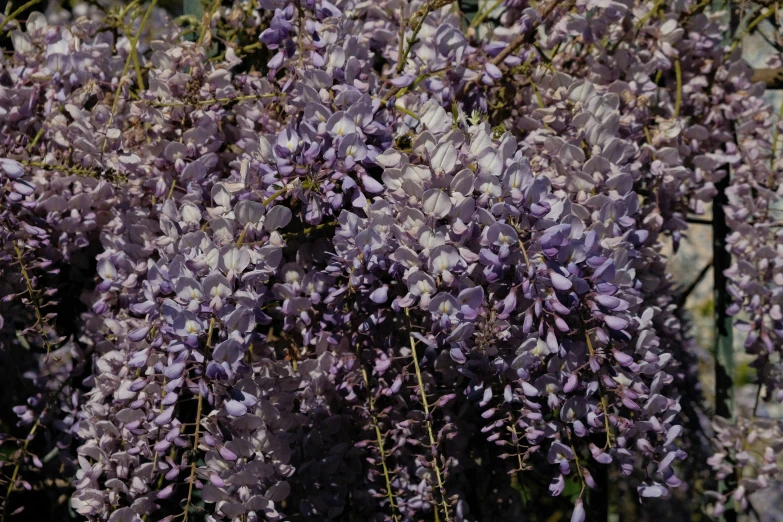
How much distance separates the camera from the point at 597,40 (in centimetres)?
152

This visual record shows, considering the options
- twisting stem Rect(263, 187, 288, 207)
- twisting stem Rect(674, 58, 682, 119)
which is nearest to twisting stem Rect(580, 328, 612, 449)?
twisting stem Rect(263, 187, 288, 207)

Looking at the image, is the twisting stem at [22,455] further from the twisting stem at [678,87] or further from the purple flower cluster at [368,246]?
the twisting stem at [678,87]

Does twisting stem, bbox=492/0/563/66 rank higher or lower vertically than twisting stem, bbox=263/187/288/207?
higher

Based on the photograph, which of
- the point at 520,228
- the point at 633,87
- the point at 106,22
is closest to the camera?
the point at 520,228

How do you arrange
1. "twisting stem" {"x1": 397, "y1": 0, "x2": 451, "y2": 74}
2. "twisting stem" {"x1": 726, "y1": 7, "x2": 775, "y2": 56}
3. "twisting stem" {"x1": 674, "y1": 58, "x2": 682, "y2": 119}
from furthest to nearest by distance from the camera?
"twisting stem" {"x1": 726, "y1": 7, "x2": 775, "y2": 56} → "twisting stem" {"x1": 674, "y1": 58, "x2": 682, "y2": 119} → "twisting stem" {"x1": 397, "y1": 0, "x2": 451, "y2": 74}

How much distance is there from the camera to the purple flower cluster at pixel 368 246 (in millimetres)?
1104

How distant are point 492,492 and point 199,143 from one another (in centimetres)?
95

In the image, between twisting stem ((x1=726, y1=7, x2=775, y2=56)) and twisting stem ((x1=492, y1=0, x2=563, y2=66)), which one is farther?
twisting stem ((x1=726, y1=7, x2=775, y2=56))

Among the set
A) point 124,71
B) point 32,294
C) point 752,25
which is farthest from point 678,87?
point 32,294

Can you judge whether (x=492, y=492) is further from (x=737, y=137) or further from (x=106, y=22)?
(x=106, y=22)

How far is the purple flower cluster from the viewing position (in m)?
1.10

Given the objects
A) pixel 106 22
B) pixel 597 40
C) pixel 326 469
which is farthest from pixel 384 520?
pixel 106 22

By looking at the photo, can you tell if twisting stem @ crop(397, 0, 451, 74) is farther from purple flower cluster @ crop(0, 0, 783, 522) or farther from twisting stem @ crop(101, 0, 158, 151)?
twisting stem @ crop(101, 0, 158, 151)

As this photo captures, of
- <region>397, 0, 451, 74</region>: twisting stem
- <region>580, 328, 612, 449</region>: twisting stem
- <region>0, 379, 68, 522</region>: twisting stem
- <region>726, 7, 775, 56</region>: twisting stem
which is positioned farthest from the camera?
<region>726, 7, 775, 56</region>: twisting stem
